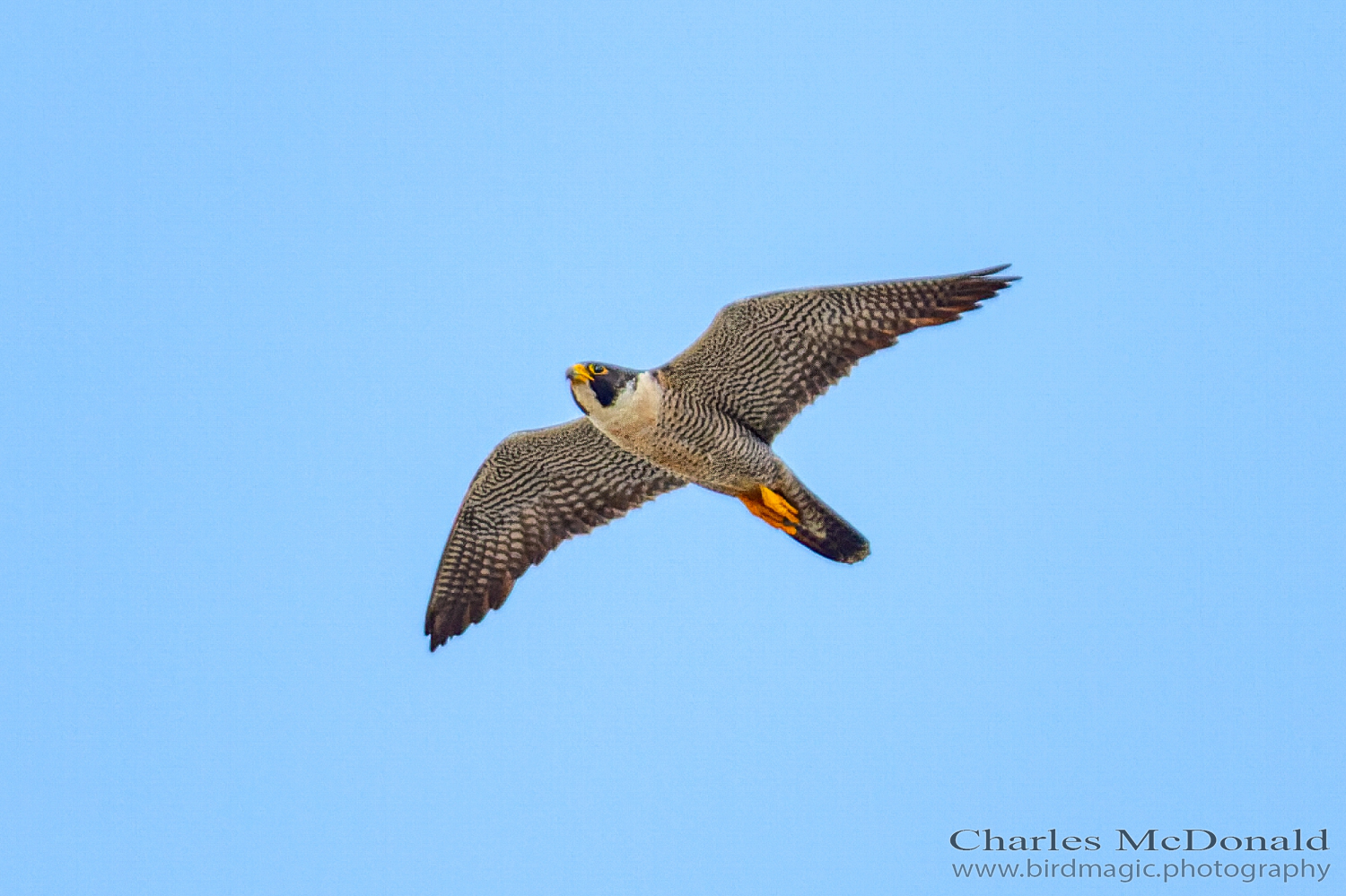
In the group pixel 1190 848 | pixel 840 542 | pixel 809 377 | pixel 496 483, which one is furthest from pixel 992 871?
pixel 496 483

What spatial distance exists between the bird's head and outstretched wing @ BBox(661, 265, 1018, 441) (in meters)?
0.63

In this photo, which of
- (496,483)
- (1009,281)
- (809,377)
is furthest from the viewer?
(496,483)

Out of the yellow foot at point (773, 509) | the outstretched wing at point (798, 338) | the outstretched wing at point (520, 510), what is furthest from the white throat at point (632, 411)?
the yellow foot at point (773, 509)

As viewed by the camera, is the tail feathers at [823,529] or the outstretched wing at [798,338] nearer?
the outstretched wing at [798,338]

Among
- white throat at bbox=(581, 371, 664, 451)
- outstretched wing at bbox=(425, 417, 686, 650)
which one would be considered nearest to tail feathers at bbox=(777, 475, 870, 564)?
outstretched wing at bbox=(425, 417, 686, 650)

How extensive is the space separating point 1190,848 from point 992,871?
5.48 ft

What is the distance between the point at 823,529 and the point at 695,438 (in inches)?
55.5

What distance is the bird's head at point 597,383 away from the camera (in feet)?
39.5

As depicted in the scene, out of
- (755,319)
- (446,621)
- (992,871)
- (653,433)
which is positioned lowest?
(992,871)

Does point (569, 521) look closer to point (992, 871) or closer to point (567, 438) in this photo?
point (567, 438)

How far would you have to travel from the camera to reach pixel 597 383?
39.4ft

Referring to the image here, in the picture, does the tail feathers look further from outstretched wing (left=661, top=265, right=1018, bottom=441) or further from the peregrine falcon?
outstretched wing (left=661, top=265, right=1018, bottom=441)

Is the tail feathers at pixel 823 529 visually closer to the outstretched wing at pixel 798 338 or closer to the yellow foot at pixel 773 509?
the yellow foot at pixel 773 509

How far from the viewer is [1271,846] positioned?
42.0 feet
